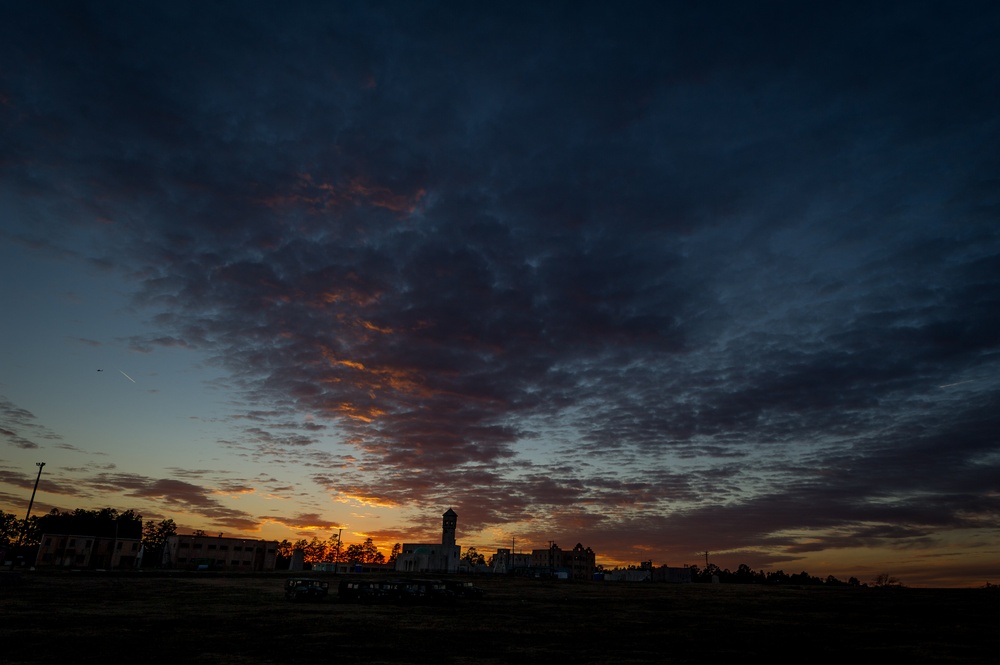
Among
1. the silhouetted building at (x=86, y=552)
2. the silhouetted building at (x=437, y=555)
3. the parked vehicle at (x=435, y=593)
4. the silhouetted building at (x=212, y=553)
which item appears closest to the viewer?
the parked vehicle at (x=435, y=593)

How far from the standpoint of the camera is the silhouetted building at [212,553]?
136 metres

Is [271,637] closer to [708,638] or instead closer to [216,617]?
[216,617]

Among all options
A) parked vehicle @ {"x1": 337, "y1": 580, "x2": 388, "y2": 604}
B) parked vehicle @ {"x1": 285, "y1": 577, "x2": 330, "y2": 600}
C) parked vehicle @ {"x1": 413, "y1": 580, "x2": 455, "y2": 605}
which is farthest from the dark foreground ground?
parked vehicle @ {"x1": 337, "y1": 580, "x2": 388, "y2": 604}

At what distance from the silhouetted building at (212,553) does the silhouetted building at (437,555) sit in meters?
48.6

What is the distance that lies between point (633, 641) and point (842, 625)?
78.2ft

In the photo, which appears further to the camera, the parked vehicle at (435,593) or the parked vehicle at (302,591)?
the parked vehicle at (435,593)

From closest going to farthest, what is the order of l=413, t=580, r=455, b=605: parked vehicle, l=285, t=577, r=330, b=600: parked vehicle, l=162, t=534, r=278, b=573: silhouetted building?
l=285, t=577, r=330, b=600: parked vehicle
l=413, t=580, r=455, b=605: parked vehicle
l=162, t=534, r=278, b=573: silhouetted building

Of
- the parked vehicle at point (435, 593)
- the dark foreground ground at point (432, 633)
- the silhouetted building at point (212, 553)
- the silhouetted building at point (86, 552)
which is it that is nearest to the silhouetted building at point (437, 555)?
the silhouetted building at point (212, 553)

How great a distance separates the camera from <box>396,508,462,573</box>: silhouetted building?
17788 centimetres

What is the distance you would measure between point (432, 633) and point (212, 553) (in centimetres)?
12728

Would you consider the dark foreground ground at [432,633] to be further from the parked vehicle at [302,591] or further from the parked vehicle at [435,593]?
the parked vehicle at [435,593]

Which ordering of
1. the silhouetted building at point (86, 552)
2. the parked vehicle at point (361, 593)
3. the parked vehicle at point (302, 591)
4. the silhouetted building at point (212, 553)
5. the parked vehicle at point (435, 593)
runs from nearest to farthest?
1. the parked vehicle at point (302, 591)
2. the parked vehicle at point (361, 593)
3. the parked vehicle at point (435, 593)
4. the silhouetted building at point (86, 552)
5. the silhouetted building at point (212, 553)

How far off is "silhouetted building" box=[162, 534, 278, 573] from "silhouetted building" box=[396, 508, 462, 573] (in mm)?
48623

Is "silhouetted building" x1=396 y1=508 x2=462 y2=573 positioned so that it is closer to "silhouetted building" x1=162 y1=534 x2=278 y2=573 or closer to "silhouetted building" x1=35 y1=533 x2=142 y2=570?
"silhouetted building" x1=162 y1=534 x2=278 y2=573
